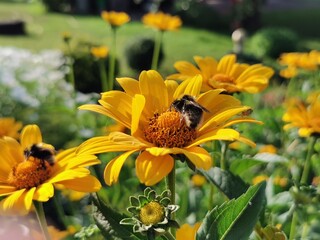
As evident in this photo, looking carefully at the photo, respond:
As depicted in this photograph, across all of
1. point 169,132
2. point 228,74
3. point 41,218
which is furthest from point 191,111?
point 228,74

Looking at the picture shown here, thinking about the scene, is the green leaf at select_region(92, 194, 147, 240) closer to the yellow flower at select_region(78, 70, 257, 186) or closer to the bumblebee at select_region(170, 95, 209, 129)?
the yellow flower at select_region(78, 70, 257, 186)

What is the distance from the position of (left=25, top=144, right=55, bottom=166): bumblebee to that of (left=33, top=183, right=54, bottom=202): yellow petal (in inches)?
2.5

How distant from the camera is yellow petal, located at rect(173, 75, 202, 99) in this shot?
91cm

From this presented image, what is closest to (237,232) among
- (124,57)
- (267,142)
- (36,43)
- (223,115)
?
(223,115)

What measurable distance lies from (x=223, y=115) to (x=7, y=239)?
0.40 m

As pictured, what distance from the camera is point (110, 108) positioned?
84 centimetres

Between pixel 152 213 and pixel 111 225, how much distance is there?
97 mm

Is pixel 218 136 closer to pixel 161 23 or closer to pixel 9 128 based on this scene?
pixel 9 128

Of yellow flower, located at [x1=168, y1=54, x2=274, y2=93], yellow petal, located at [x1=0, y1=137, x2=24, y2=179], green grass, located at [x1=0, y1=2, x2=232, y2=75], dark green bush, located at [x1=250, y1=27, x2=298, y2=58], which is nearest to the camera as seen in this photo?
yellow petal, located at [x1=0, y1=137, x2=24, y2=179]

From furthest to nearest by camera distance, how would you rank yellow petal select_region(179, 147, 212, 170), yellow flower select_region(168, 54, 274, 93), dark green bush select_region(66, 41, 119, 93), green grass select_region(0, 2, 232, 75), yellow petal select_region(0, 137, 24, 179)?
green grass select_region(0, 2, 232, 75) < dark green bush select_region(66, 41, 119, 93) < yellow flower select_region(168, 54, 274, 93) < yellow petal select_region(0, 137, 24, 179) < yellow petal select_region(179, 147, 212, 170)

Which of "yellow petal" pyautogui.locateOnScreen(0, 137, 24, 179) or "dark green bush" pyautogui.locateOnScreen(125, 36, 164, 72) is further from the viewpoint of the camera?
"dark green bush" pyautogui.locateOnScreen(125, 36, 164, 72)

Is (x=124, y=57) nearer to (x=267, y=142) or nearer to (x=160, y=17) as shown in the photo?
(x=160, y=17)

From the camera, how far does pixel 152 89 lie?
906 mm

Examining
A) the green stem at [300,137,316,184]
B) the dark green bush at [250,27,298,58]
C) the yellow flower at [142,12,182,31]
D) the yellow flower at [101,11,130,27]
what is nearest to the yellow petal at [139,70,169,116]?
the green stem at [300,137,316,184]
